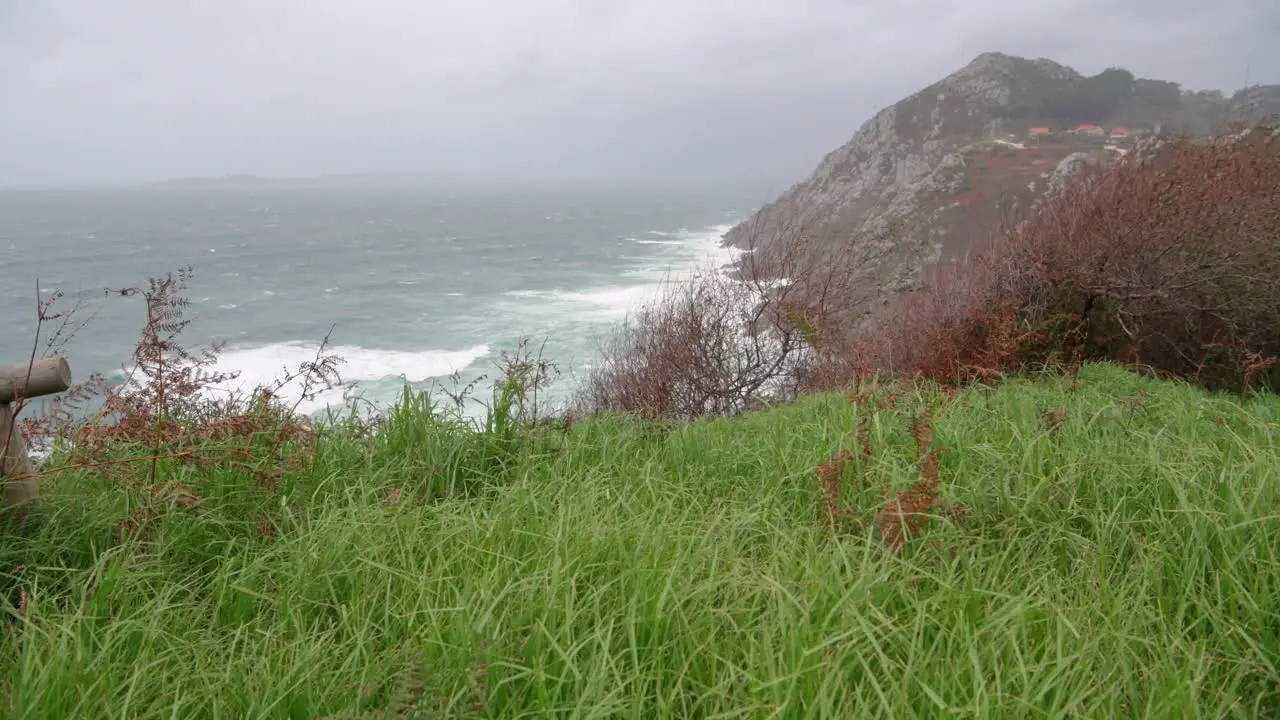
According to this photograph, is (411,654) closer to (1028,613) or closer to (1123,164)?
(1028,613)

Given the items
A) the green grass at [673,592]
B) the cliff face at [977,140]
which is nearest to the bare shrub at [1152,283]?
the green grass at [673,592]

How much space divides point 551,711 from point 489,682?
25cm

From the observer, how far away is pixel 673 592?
2.46m

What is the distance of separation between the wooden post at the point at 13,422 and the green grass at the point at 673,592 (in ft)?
0.49

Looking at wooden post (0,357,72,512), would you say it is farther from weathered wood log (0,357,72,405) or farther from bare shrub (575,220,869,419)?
bare shrub (575,220,869,419)

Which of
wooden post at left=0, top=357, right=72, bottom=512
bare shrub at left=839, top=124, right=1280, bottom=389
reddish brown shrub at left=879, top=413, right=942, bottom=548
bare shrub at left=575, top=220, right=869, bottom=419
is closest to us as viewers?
reddish brown shrub at left=879, top=413, right=942, bottom=548

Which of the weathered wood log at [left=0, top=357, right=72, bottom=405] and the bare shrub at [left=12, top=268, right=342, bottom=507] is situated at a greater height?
the weathered wood log at [left=0, top=357, right=72, bottom=405]

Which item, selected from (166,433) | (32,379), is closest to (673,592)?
(166,433)

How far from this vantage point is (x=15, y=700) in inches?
84.4

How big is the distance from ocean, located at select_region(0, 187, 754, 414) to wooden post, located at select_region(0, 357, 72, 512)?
82 cm

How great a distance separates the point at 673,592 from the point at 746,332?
457 inches

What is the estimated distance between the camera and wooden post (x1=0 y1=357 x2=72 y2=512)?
124 inches

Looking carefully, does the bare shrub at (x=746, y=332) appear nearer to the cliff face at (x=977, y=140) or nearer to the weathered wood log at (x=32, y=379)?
the weathered wood log at (x=32, y=379)

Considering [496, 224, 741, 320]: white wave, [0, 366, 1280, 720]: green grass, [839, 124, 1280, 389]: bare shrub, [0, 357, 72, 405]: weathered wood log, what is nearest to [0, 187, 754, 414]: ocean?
[496, 224, 741, 320]: white wave
